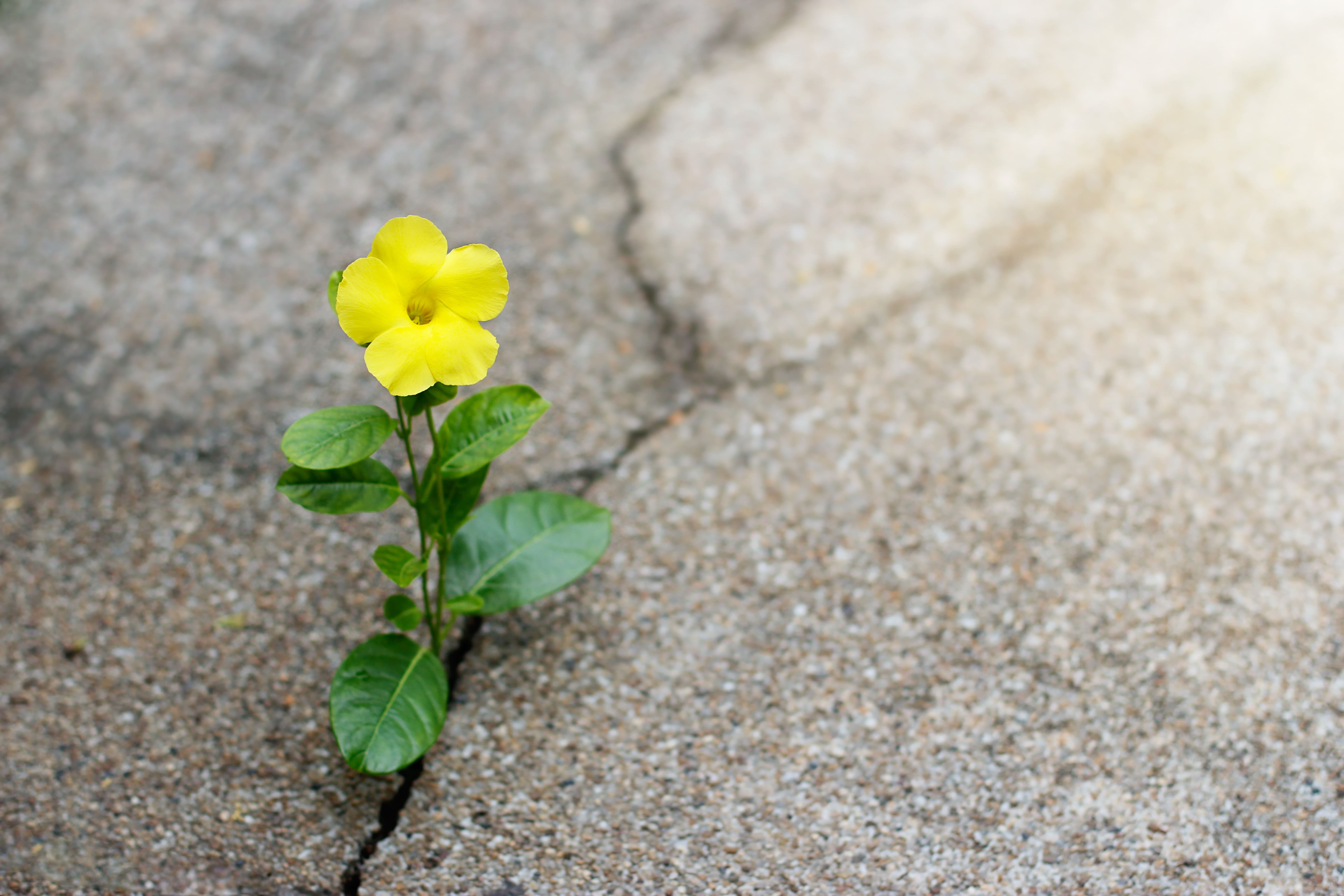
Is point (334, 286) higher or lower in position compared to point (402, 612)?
higher

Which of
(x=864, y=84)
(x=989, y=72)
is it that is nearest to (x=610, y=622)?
(x=864, y=84)

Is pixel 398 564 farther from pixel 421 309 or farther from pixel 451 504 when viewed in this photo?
pixel 421 309

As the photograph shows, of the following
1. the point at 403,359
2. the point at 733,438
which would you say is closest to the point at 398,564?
the point at 403,359

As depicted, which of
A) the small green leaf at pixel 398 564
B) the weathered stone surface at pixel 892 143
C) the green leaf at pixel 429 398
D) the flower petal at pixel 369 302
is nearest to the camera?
the flower petal at pixel 369 302

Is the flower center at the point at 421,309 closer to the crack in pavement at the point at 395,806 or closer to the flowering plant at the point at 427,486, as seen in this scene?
the flowering plant at the point at 427,486

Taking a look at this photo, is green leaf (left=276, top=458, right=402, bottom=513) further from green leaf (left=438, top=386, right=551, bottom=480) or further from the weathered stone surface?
the weathered stone surface

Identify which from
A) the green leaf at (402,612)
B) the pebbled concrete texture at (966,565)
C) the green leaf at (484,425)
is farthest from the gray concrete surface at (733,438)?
the green leaf at (484,425)

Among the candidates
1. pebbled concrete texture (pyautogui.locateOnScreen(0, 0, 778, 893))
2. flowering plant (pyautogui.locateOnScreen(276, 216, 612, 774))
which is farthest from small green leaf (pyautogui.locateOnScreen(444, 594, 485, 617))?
pebbled concrete texture (pyautogui.locateOnScreen(0, 0, 778, 893))
